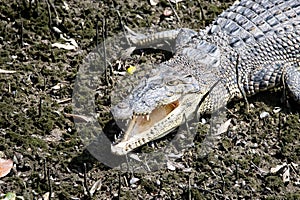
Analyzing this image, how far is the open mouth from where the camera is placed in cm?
625

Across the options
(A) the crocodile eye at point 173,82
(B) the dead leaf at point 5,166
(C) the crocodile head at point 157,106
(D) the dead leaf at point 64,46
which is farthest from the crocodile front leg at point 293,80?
(B) the dead leaf at point 5,166

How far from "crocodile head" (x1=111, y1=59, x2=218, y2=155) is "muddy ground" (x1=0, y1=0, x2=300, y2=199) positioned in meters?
0.25

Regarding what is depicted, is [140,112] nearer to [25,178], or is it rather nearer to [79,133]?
[79,133]

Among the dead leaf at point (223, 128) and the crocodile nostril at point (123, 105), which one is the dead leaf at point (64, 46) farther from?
the dead leaf at point (223, 128)

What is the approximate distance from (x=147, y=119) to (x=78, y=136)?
608mm

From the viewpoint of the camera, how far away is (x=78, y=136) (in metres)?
6.54

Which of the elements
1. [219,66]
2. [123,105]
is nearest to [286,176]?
[219,66]

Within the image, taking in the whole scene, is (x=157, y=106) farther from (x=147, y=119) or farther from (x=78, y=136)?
(x=78, y=136)

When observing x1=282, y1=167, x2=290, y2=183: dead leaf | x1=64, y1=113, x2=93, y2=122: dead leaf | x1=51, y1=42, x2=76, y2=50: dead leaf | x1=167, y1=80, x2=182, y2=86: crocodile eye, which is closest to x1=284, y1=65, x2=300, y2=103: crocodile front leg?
x1=282, y1=167, x2=290, y2=183: dead leaf

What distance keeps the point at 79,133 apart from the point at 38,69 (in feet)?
3.00

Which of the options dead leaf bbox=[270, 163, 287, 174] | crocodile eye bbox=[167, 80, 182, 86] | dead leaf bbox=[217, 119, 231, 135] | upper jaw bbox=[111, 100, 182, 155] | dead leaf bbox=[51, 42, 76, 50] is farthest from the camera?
dead leaf bbox=[51, 42, 76, 50]

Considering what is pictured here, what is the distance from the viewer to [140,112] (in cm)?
627

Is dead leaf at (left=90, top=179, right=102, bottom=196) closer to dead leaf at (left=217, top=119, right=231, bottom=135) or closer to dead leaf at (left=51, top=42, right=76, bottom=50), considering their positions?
dead leaf at (left=217, top=119, right=231, bottom=135)

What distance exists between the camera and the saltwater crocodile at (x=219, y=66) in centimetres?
641
